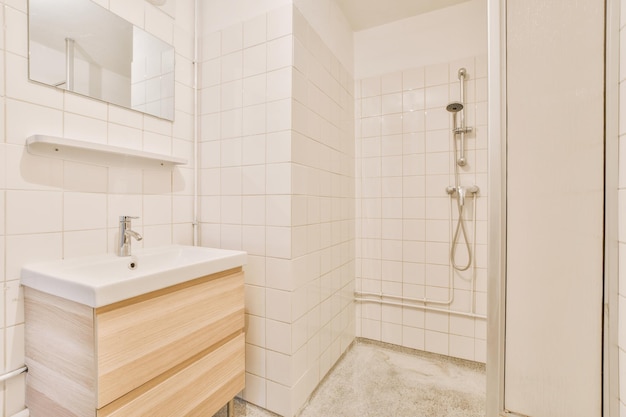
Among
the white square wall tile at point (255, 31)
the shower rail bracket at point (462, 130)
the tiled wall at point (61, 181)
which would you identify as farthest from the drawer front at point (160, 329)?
the shower rail bracket at point (462, 130)

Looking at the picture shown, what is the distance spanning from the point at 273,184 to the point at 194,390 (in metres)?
0.90

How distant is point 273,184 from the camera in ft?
4.49

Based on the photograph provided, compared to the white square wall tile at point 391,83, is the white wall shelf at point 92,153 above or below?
below

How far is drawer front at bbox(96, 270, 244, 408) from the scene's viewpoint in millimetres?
778

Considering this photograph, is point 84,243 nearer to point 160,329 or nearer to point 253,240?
point 160,329

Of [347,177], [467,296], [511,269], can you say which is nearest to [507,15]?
[511,269]

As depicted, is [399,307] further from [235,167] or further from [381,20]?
[381,20]

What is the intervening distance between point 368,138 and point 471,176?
2.51ft

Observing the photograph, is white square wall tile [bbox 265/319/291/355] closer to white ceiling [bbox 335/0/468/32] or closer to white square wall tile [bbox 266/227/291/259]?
white square wall tile [bbox 266/227/291/259]

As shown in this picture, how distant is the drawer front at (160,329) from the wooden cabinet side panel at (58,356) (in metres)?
0.04

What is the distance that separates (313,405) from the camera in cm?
146

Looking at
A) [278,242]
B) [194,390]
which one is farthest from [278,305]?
[194,390]

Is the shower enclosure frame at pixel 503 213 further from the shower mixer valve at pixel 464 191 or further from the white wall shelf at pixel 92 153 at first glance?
the white wall shelf at pixel 92 153

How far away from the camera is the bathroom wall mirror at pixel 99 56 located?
40.2 inches
